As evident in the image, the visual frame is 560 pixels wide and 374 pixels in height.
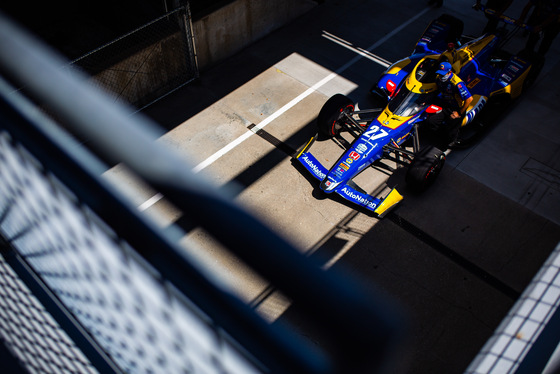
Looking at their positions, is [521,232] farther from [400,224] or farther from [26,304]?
[26,304]

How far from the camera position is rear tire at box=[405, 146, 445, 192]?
6934 millimetres

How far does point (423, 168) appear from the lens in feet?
22.7

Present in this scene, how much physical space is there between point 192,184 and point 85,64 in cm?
818

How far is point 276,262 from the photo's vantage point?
31.0 inches

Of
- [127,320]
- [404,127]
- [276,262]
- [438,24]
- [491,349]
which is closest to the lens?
[276,262]

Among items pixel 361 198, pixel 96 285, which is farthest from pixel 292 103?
pixel 96 285

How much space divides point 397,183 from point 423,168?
2.34ft

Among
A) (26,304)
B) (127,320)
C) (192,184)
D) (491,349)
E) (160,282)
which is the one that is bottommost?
(26,304)

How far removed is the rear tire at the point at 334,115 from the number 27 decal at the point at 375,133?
611 mm

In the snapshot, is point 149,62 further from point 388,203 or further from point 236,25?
point 388,203

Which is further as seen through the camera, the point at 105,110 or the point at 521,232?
the point at 521,232

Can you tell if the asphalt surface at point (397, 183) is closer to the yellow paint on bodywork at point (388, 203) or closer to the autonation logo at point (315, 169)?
the yellow paint on bodywork at point (388, 203)

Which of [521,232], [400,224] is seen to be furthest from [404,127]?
[521,232]

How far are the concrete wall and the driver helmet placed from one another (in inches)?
179
